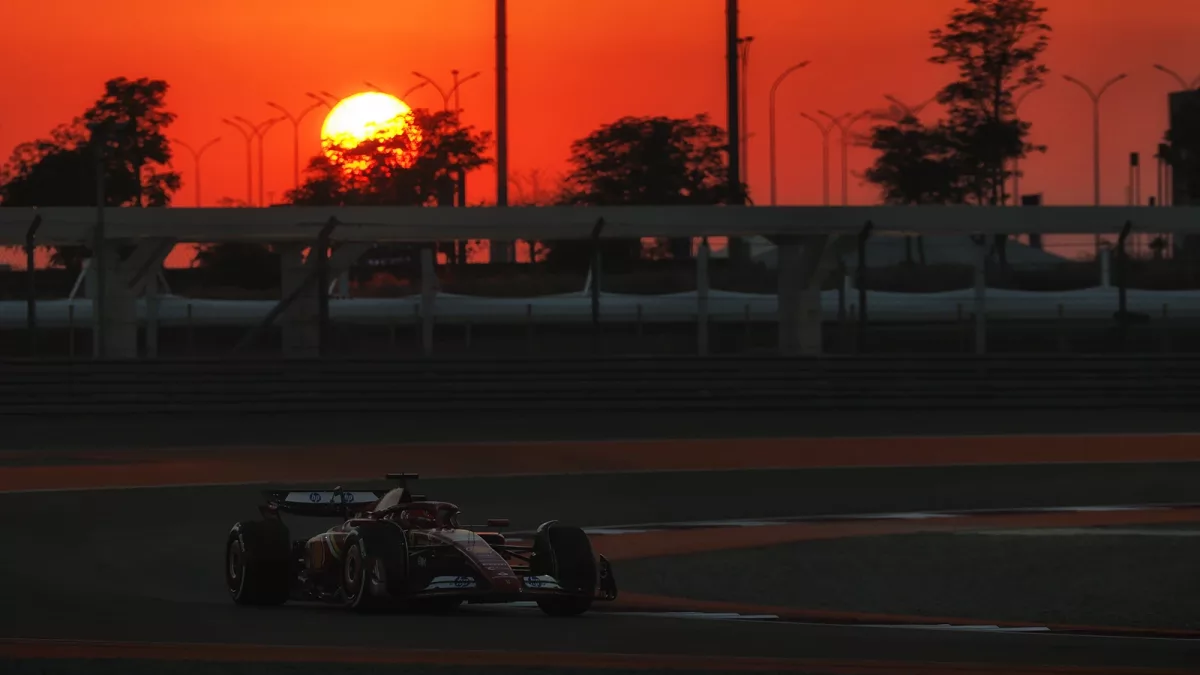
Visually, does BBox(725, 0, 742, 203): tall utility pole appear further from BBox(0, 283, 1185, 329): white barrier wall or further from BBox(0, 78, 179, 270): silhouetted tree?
BBox(0, 78, 179, 270): silhouetted tree

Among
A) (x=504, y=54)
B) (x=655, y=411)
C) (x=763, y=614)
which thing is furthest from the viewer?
(x=504, y=54)

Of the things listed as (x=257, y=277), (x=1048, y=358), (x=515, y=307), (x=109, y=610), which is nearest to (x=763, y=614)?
(x=109, y=610)

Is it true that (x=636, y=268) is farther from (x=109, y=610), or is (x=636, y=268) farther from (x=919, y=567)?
(x=109, y=610)

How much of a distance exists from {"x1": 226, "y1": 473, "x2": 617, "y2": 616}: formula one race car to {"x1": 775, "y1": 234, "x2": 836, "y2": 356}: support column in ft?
62.6

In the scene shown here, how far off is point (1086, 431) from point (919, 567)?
Answer: 1137 centimetres

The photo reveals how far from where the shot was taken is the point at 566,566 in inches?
377

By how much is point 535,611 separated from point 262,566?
4.86 feet

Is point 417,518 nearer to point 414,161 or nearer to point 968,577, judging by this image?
point 968,577

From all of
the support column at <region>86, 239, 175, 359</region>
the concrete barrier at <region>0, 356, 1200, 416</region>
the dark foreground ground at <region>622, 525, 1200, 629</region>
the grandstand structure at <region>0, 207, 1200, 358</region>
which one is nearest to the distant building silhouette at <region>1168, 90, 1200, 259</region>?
the grandstand structure at <region>0, 207, 1200, 358</region>

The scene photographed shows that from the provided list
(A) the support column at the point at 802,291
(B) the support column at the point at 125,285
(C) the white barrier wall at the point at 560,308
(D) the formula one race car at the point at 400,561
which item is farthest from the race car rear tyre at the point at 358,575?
(C) the white barrier wall at the point at 560,308

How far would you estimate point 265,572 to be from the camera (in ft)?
33.1

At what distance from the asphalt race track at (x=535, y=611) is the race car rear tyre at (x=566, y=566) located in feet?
0.58

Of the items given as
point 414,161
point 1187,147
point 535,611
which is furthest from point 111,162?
point 535,611

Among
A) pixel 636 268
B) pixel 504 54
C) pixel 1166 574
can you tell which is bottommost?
pixel 1166 574
